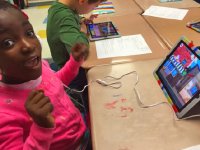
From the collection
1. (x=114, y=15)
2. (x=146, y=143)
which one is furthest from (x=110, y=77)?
(x=114, y=15)

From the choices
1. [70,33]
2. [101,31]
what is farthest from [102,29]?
[70,33]

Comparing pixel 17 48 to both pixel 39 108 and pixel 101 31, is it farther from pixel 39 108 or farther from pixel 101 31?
pixel 101 31

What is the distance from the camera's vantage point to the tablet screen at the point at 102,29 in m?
1.45

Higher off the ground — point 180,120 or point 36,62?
point 36,62

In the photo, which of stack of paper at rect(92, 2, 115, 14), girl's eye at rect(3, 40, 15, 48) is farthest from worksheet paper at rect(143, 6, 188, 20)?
girl's eye at rect(3, 40, 15, 48)

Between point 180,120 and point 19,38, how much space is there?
54cm

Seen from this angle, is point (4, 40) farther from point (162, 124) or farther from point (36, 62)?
point (162, 124)

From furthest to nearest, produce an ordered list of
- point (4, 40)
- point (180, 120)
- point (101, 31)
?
point (101, 31) < point (180, 120) < point (4, 40)

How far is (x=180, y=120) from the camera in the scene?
828mm

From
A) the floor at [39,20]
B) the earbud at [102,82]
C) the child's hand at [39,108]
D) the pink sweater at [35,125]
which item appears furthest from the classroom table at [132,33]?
the floor at [39,20]

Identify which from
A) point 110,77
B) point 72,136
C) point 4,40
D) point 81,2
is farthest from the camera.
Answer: point 81,2

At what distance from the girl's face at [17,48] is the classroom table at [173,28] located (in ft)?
2.46

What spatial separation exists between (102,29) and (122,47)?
0.84 feet

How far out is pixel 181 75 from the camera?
2.93ft
